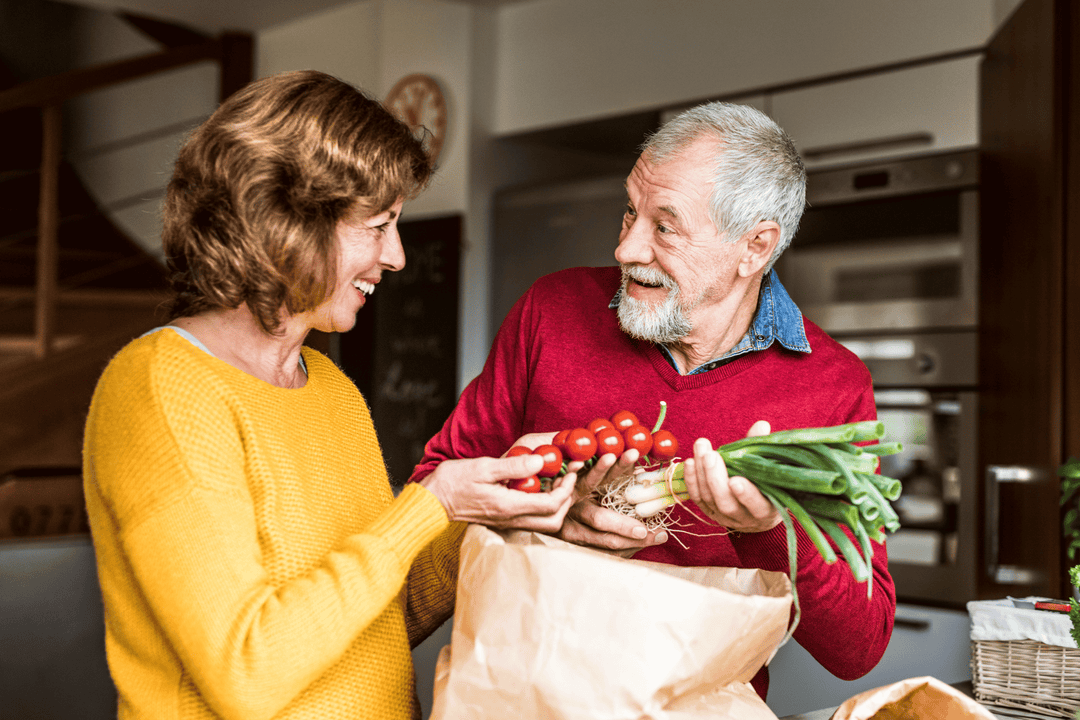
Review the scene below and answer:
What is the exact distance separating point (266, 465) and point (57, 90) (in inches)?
158

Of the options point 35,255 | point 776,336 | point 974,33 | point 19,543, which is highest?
point 974,33

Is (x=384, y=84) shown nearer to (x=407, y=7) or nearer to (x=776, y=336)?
(x=407, y=7)

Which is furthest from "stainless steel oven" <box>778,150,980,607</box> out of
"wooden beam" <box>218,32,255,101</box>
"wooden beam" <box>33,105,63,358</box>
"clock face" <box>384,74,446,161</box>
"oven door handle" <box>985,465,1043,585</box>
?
"wooden beam" <box>33,105,63,358</box>

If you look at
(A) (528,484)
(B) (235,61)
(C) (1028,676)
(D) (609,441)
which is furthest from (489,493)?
(B) (235,61)

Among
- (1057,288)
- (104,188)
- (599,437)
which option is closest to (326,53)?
(104,188)

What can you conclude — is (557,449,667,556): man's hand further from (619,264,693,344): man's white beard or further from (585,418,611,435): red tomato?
(619,264,693,344): man's white beard

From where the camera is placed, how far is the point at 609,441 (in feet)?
3.66

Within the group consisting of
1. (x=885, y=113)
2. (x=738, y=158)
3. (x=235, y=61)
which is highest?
(x=235, y=61)

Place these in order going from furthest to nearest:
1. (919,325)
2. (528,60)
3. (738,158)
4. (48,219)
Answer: (48,219) < (528,60) < (919,325) < (738,158)

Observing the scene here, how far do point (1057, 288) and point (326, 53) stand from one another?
122 inches

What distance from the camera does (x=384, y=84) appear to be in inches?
152

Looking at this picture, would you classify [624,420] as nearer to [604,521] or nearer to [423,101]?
[604,521]

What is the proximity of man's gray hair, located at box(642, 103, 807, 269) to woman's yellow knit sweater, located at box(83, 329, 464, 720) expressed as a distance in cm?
66

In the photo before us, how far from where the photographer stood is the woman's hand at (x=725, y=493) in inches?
40.6
